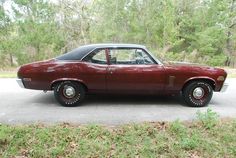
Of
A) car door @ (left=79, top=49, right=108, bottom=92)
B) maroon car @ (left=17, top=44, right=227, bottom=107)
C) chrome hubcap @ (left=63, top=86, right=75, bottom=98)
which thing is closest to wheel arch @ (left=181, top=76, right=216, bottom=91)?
maroon car @ (left=17, top=44, right=227, bottom=107)

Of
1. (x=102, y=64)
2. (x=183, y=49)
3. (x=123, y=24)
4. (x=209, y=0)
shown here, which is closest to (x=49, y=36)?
(x=123, y=24)

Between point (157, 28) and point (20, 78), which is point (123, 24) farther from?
point (20, 78)

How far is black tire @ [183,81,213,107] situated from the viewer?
709cm

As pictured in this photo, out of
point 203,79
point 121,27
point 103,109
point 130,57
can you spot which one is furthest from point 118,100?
point 121,27

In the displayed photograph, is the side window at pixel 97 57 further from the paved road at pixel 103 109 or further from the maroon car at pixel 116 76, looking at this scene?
the paved road at pixel 103 109

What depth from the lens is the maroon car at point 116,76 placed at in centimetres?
698

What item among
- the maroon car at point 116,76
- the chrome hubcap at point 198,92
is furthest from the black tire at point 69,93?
the chrome hubcap at point 198,92

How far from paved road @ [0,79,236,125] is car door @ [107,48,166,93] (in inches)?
17.5

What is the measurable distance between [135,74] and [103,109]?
3.55 feet

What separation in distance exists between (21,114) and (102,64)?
2.10 m

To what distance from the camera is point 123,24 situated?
2625cm

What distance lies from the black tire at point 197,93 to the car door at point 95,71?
6.35 ft

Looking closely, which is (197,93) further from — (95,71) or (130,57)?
(95,71)

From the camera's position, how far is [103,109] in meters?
6.92
